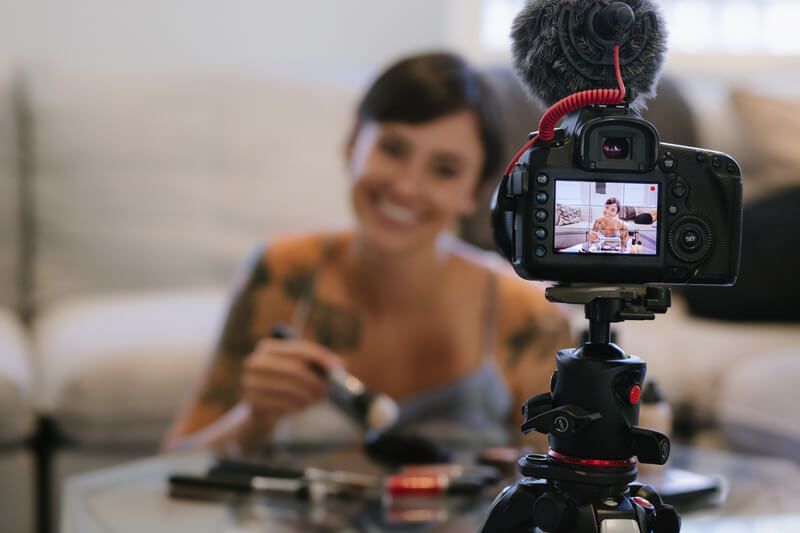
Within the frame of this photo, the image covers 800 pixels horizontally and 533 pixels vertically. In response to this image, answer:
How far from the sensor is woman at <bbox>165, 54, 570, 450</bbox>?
111 cm

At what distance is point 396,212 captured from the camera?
1249 mm

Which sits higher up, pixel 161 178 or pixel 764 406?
pixel 161 178

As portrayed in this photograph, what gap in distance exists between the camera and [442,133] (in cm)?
117

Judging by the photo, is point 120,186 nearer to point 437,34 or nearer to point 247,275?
point 247,275

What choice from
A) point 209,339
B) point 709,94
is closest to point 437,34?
point 709,94

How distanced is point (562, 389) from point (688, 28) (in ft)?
7.36

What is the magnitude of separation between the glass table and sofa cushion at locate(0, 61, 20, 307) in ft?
3.71

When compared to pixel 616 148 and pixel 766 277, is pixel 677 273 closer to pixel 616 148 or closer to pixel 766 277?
pixel 616 148

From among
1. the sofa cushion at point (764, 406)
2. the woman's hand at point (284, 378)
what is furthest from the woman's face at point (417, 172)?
the sofa cushion at point (764, 406)

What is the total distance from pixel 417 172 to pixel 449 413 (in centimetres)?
33

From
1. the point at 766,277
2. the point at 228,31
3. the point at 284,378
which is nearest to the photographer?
the point at 284,378

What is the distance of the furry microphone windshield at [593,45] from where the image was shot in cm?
43

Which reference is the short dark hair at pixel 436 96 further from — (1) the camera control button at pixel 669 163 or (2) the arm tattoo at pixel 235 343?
(1) the camera control button at pixel 669 163

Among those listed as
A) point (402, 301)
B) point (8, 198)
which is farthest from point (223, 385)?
point (8, 198)
